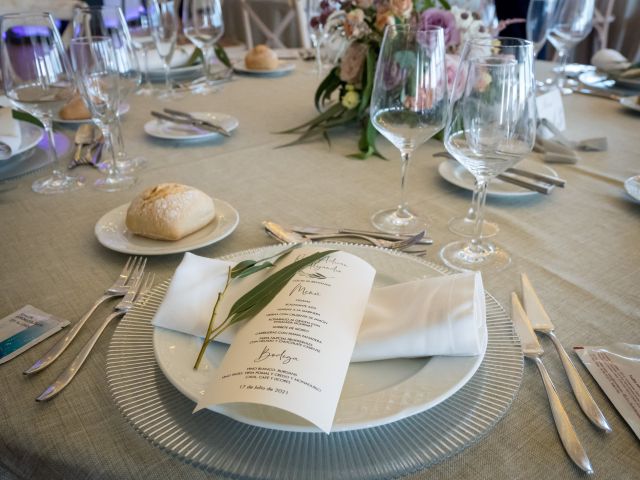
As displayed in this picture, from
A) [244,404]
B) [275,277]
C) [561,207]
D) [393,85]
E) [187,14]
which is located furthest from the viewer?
[187,14]

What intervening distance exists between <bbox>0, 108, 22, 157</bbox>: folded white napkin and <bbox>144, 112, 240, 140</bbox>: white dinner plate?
0.27 meters

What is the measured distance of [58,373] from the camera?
539mm

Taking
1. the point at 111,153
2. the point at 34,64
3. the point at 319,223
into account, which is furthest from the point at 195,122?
the point at 319,223

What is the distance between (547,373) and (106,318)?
463mm

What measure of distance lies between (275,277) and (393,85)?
1.21 ft

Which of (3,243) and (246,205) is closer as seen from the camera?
(3,243)

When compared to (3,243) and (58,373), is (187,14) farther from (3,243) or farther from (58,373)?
(58,373)

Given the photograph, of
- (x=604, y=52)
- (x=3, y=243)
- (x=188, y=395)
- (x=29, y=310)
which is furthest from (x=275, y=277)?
(x=604, y=52)

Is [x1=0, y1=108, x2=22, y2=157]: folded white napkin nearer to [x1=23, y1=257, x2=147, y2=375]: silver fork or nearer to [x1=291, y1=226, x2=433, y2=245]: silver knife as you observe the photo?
[x1=23, y1=257, x2=147, y2=375]: silver fork

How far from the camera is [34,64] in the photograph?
93cm

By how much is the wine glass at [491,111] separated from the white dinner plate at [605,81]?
3.25 feet

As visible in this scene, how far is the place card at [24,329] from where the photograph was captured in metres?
0.57

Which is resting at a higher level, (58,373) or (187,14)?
(187,14)

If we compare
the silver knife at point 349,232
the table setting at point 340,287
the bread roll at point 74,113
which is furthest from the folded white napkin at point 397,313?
the bread roll at point 74,113
